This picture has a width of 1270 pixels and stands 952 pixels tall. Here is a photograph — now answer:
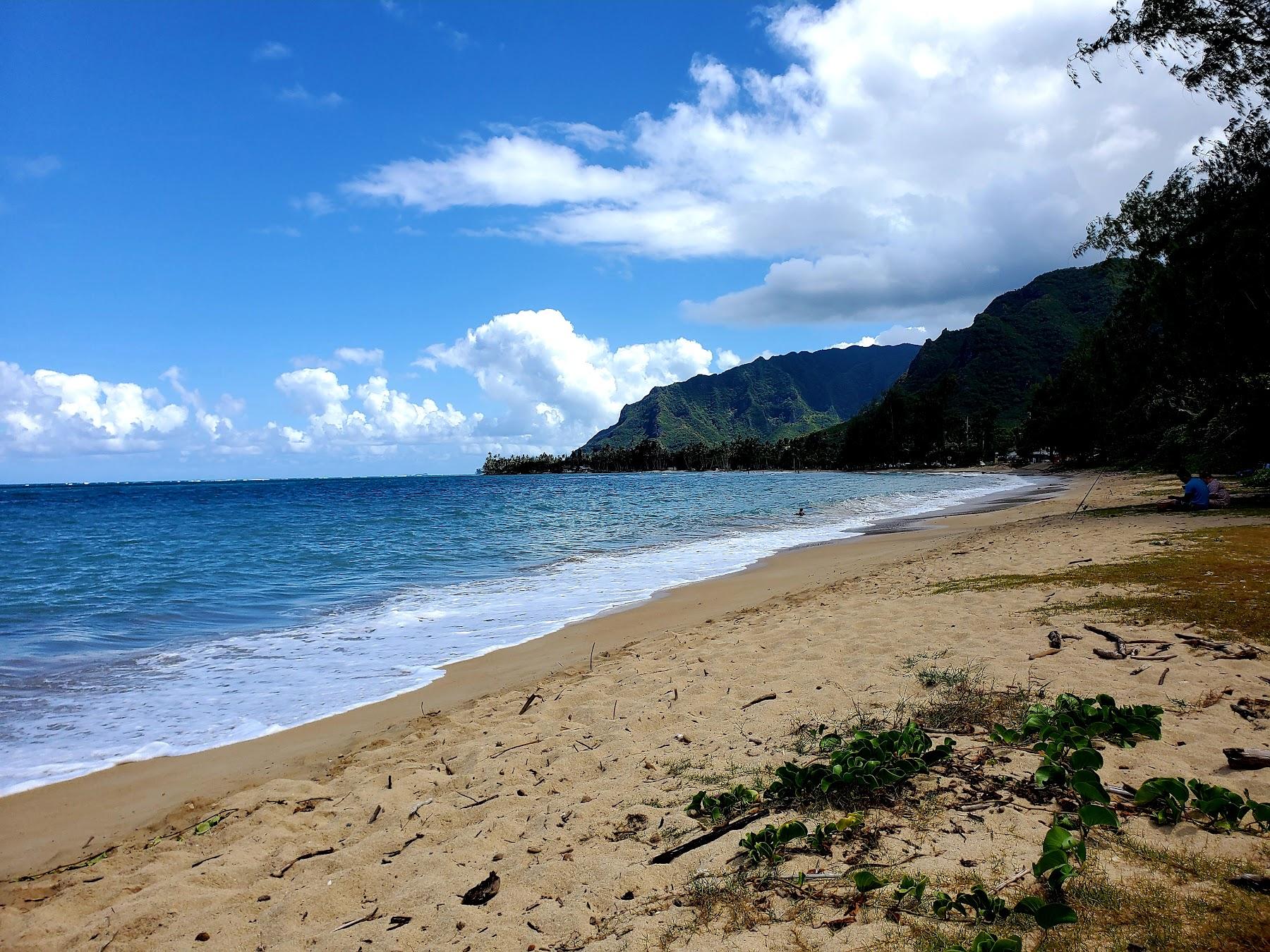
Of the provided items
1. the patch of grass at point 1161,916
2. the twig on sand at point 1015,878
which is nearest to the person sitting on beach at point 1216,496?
the patch of grass at point 1161,916

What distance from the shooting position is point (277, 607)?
14.2 meters

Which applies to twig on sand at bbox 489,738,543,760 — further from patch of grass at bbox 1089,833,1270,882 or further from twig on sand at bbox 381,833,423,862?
patch of grass at bbox 1089,833,1270,882

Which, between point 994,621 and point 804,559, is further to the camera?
point 804,559

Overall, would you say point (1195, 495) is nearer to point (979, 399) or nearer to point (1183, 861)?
point (1183, 861)

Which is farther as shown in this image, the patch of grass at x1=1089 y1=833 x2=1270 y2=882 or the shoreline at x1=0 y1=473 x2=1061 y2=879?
the shoreline at x1=0 y1=473 x2=1061 y2=879

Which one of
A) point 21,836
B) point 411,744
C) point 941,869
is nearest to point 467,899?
point 941,869

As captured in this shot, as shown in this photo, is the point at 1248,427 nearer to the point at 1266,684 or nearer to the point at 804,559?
the point at 804,559

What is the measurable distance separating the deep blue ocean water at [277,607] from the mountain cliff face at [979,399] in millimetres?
114196

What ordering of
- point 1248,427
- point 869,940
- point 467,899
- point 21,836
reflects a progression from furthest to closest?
1. point 1248,427
2. point 21,836
3. point 467,899
4. point 869,940

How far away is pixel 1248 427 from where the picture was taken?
19344 millimetres

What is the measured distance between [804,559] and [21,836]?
15446 mm

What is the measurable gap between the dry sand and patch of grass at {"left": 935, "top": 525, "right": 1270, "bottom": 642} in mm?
756

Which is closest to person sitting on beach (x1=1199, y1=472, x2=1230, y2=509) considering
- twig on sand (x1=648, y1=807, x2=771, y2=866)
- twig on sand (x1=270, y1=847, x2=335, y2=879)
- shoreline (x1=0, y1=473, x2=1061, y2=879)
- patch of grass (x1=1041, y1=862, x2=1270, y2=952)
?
shoreline (x1=0, y1=473, x2=1061, y2=879)

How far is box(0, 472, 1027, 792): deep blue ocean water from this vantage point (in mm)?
7695
